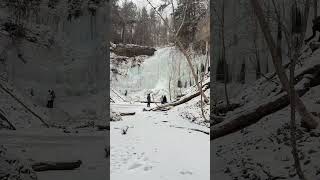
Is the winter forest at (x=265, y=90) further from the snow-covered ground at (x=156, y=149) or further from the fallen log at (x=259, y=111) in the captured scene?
the snow-covered ground at (x=156, y=149)

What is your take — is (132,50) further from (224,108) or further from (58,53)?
(224,108)

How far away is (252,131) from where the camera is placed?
2572 mm

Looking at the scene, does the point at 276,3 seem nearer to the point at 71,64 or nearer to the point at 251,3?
the point at 251,3

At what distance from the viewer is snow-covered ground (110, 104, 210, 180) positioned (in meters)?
2.70

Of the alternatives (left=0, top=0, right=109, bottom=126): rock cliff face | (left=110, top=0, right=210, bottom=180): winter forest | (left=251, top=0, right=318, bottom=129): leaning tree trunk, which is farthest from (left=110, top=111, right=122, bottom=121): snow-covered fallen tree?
(left=251, top=0, right=318, bottom=129): leaning tree trunk

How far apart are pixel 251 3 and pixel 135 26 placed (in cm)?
112

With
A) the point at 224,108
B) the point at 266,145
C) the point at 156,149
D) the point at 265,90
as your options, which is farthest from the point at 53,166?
the point at 265,90

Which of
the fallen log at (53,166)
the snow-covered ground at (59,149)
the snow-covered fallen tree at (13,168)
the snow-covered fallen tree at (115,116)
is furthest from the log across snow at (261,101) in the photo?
the snow-covered fallen tree at (13,168)

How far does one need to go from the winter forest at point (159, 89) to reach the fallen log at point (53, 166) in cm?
31

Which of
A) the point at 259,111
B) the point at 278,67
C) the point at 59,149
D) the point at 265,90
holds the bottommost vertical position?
the point at 59,149

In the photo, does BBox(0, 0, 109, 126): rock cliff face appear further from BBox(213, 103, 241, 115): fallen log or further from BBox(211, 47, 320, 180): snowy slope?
BBox(211, 47, 320, 180): snowy slope

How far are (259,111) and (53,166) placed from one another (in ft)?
5.44

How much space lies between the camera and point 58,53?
278cm

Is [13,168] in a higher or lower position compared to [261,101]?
lower
